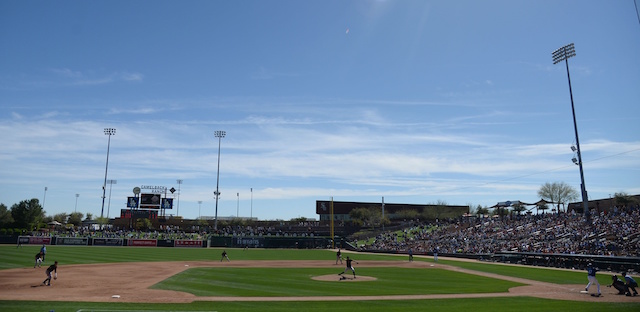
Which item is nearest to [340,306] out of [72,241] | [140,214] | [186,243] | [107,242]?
[186,243]

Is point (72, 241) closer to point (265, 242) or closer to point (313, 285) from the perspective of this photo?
point (265, 242)

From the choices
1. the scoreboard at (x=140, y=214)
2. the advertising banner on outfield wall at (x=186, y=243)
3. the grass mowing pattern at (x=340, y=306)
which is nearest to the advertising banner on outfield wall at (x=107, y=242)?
the advertising banner on outfield wall at (x=186, y=243)

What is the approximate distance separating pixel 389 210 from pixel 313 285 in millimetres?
92265

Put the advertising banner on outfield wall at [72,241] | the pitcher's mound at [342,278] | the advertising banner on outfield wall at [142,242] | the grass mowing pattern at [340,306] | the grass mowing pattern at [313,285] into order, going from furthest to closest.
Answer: the advertising banner on outfield wall at [142,242] → the advertising banner on outfield wall at [72,241] → the pitcher's mound at [342,278] → the grass mowing pattern at [313,285] → the grass mowing pattern at [340,306]

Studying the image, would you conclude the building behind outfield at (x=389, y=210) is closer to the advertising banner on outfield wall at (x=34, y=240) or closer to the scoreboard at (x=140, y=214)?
the scoreboard at (x=140, y=214)

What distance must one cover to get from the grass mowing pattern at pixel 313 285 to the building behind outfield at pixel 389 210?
7875cm

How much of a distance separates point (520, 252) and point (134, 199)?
7422cm

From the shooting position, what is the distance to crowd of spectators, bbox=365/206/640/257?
3897 centimetres

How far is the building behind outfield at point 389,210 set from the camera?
109963 mm

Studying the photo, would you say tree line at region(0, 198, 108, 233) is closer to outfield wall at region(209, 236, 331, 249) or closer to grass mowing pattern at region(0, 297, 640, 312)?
outfield wall at region(209, 236, 331, 249)

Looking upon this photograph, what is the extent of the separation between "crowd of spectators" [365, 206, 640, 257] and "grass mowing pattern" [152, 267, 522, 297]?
647 inches

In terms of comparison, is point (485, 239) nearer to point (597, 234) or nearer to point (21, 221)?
point (597, 234)

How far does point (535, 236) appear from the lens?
48.4 meters

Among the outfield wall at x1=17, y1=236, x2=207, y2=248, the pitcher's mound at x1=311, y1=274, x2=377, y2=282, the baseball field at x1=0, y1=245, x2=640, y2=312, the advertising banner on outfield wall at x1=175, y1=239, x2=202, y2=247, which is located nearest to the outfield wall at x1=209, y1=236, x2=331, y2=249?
the advertising banner on outfield wall at x1=175, y1=239, x2=202, y2=247
